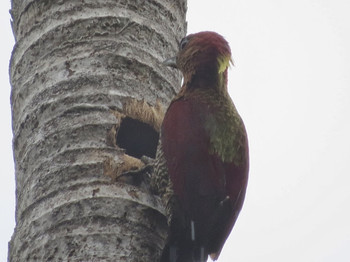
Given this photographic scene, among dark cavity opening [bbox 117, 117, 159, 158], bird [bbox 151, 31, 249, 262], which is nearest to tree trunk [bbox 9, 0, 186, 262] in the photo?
dark cavity opening [bbox 117, 117, 159, 158]

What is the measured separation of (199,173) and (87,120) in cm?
62

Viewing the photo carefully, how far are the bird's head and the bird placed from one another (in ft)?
0.67

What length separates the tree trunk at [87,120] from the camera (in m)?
3.18

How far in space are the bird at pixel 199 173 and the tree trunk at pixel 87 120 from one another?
0.12m

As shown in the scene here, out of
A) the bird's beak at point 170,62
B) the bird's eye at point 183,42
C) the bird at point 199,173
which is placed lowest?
the bird at point 199,173

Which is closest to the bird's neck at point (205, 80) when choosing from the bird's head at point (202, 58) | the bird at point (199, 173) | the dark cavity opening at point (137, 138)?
the bird's head at point (202, 58)

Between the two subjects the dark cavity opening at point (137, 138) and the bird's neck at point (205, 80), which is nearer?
the dark cavity opening at point (137, 138)

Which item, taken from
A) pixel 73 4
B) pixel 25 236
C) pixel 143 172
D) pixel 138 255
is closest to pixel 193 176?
pixel 143 172

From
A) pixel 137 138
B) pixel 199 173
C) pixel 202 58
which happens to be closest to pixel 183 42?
pixel 202 58

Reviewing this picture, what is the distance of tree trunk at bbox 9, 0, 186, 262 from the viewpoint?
3.18 m

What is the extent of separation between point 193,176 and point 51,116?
2.51 feet

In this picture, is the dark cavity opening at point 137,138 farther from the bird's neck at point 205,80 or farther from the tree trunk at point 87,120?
the bird's neck at point 205,80

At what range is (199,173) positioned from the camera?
3596mm

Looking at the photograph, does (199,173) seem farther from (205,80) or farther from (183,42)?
(183,42)
